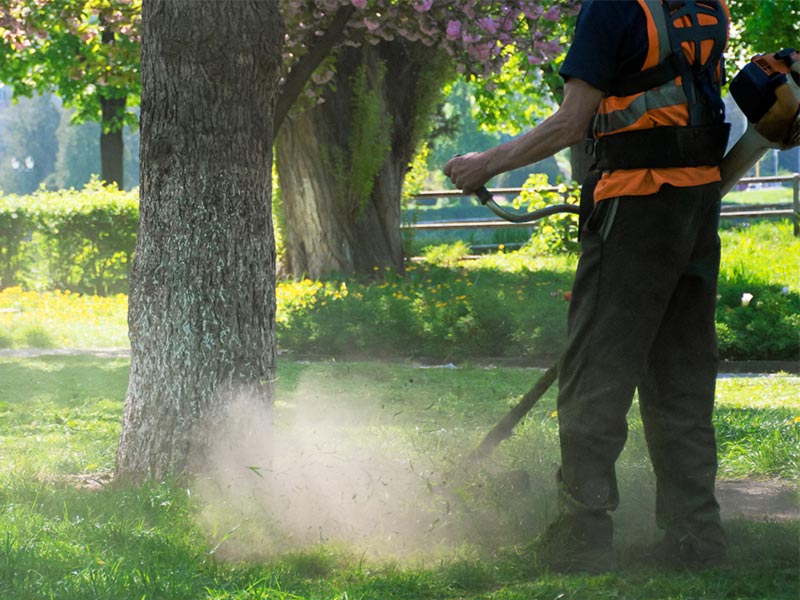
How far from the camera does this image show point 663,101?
3596 mm

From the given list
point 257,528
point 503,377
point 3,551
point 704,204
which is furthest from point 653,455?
point 503,377

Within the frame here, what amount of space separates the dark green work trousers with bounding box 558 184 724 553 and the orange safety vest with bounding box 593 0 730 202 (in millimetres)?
54

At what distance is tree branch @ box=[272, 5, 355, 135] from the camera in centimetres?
759

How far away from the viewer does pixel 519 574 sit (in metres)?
3.71

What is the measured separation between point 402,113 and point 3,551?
12.9 m

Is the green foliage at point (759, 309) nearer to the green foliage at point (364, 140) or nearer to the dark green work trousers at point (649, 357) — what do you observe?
the green foliage at point (364, 140)

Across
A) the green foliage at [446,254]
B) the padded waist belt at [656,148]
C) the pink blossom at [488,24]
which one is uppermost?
the pink blossom at [488,24]

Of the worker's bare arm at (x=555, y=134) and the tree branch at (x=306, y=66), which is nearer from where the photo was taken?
the worker's bare arm at (x=555, y=134)

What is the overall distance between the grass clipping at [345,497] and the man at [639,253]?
0.59 meters

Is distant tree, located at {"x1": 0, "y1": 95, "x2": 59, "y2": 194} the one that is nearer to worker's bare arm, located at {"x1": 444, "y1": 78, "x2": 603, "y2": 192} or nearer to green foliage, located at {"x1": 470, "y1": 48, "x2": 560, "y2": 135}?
green foliage, located at {"x1": 470, "y1": 48, "x2": 560, "y2": 135}

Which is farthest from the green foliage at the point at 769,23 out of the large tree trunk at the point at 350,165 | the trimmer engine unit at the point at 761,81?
the trimmer engine unit at the point at 761,81

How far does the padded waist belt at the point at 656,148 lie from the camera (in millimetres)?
3584

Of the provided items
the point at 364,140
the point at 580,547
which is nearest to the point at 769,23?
the point at 364,140

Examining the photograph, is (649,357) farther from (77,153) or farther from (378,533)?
(77,153)
